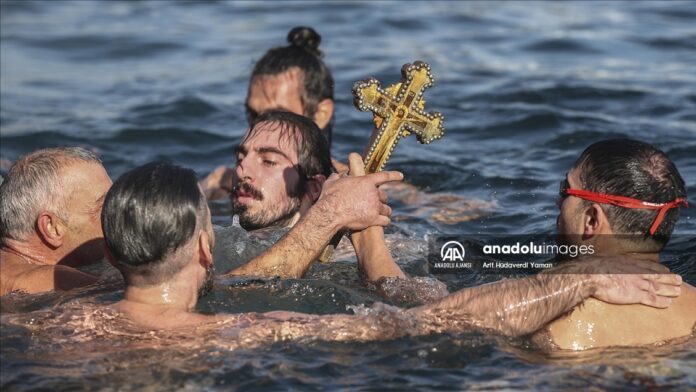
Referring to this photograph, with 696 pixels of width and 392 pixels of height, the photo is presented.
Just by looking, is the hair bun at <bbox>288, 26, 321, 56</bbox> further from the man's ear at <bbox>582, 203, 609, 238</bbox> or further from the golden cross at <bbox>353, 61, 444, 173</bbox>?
the man's ear at <bbox>582, 203, 609, 238</bbox>

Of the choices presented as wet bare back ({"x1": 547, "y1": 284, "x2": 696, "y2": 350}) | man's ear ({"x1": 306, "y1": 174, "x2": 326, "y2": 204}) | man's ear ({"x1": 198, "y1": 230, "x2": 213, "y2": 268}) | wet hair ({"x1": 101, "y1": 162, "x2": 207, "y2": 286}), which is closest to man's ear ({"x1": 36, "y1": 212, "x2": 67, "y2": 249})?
wet hair ({"x1": 101, "y1": 162, "x2": 207, "y2": 286})

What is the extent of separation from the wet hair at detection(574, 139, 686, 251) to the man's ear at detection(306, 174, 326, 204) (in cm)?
223

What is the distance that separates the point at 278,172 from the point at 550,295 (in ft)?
7.94

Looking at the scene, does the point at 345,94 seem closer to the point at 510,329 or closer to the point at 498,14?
the point at 498,14

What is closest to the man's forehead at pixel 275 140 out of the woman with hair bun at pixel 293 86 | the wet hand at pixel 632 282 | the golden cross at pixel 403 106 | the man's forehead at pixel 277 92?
the golden cross at pixel 403 106

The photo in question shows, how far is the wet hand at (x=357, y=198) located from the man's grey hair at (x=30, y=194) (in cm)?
151

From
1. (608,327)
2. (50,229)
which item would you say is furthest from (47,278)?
(608,327)

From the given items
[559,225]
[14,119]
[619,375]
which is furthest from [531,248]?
[14,119]

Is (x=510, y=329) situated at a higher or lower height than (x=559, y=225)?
lower

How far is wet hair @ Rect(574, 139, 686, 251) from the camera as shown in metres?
6.14

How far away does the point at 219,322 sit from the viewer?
235 inches

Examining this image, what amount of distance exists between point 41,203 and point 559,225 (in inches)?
115

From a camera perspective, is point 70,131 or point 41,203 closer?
point 41,203

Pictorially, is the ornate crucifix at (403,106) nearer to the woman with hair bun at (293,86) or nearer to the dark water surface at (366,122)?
the dark water surface at (366,122)
